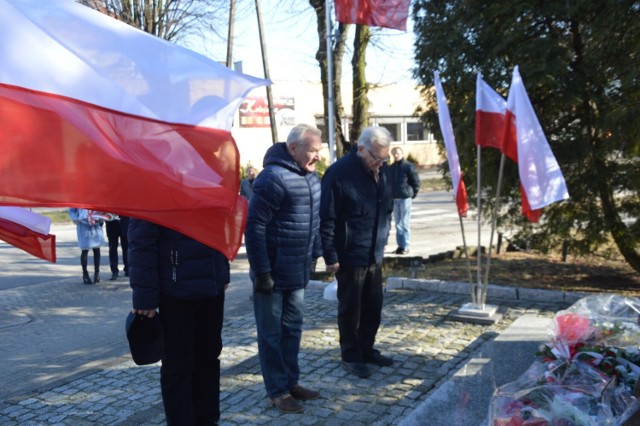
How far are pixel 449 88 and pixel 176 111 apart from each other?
6.83 meters

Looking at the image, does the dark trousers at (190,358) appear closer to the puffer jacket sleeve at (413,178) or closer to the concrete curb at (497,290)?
the concrete curb at (497,290)

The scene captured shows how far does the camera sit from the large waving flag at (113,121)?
257 centimetres

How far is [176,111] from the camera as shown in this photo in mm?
2959

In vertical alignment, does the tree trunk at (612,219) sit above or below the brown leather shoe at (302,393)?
above

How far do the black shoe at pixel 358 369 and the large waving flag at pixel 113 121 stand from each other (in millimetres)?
2641

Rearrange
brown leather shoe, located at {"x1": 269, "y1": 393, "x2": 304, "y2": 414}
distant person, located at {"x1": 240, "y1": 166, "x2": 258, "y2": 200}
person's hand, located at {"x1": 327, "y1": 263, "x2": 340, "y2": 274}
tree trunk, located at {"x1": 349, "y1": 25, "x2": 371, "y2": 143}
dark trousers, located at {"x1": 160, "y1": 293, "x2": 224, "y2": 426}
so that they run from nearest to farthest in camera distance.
→ dark trousers, located at {"x1": 160, "y1": 293, "x2": 224, "y2": 426}
brown leather shoe, located at {"x1": 269, "y1": 393, "x2": 304, "y2": 414}
person's hand, located at {"x1": 327, "y1": 263, "x2": 340, "y2": 274}
tree trunk, located at {"x1": 349, "y1": 25, "x2": 371, "y2": 143}
distant person, located at {"x1": 240, "y1": 166, "x2": 258, "y2": 200}

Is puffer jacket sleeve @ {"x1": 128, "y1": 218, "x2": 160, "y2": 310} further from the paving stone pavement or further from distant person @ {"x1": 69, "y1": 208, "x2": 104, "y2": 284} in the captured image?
distant person @ {"x1": 69, "y1": 208, "x2": 104, "y2": 284}

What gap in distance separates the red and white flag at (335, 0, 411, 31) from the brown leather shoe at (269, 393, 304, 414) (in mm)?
5636

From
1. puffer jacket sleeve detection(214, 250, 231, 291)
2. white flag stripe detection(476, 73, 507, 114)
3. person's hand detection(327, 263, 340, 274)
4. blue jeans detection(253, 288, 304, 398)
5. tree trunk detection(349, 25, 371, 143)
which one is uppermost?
tree trunk detection(349, 25, 371, 143)

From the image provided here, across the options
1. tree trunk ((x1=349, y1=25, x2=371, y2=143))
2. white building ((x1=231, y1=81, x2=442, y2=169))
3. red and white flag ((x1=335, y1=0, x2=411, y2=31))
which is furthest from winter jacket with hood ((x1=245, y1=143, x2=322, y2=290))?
white building ((x1=231, y1=81, x2=442, y2=169))

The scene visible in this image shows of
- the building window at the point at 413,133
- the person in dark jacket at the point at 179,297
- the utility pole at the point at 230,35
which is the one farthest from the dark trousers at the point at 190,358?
the building window at the point at 413,133

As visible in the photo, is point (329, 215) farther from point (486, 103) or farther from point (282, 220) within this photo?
point (486, 103)

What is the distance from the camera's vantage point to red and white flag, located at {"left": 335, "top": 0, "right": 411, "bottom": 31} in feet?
29.0

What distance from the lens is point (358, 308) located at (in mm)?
5578
